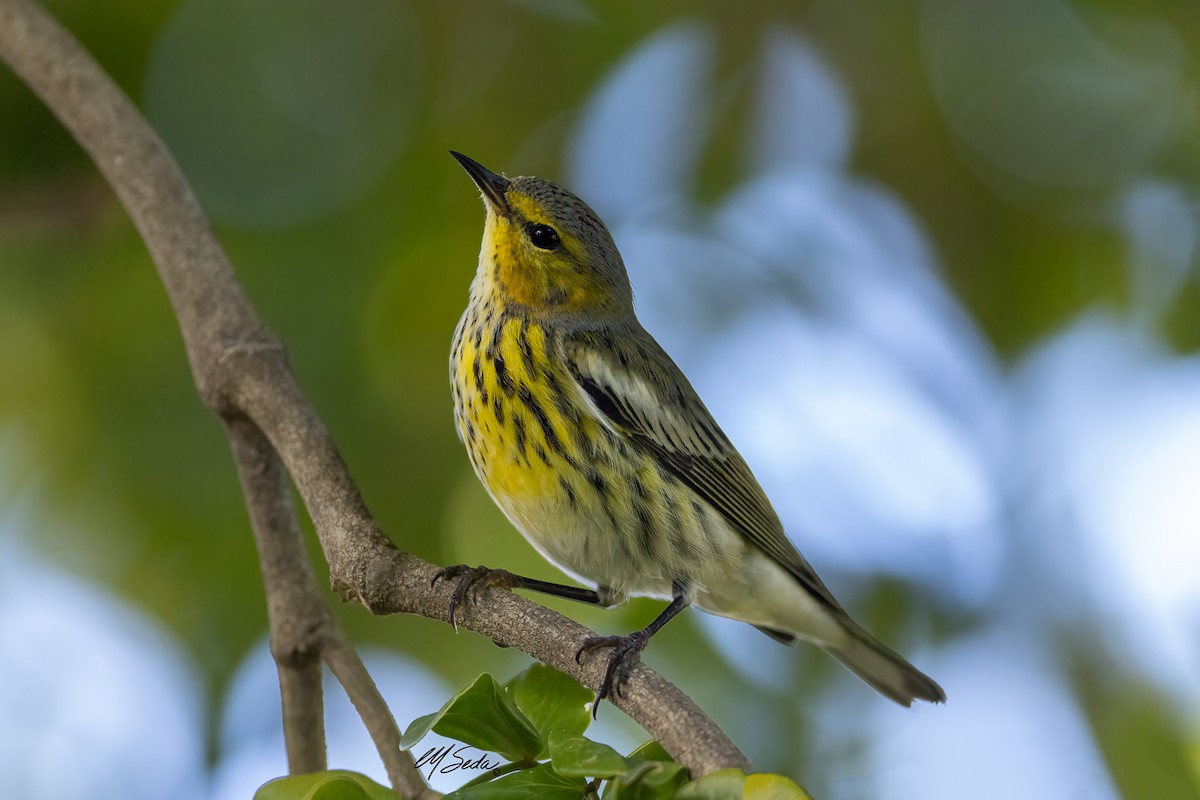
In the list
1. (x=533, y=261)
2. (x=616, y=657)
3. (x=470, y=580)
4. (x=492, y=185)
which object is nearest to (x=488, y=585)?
(x=470, y=580)

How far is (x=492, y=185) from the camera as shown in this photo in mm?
3107

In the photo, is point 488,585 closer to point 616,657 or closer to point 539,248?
point 616,657

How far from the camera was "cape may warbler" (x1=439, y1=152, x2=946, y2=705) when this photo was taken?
2.74m

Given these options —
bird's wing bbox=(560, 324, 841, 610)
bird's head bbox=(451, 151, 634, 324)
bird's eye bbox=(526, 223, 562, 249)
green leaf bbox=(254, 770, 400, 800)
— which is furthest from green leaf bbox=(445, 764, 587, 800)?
bird's eye bbox=(526, 223, 562, 249)

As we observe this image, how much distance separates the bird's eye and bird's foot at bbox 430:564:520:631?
0.97m

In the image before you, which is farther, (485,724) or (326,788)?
(485,724)

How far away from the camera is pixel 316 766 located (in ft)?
7.00

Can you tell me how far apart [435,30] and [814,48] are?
4.61 feet

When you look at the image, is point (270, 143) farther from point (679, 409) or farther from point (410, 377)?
point (679, 409)

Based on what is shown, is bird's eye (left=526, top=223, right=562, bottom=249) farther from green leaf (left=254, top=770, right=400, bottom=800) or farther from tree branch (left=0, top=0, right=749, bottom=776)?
green leaf (left=254, top=770, right=400, bottom=800)

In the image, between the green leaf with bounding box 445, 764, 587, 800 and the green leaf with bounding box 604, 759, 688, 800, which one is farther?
the green leaf with bounding box 445, 764, 587, 800

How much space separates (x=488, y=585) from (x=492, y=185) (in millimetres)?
1317

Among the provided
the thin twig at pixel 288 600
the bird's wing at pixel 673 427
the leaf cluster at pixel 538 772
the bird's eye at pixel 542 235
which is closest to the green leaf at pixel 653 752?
the leaf cluster at pixel 538 772

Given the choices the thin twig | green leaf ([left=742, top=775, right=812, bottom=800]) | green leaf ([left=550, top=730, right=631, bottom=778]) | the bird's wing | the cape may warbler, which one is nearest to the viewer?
green leaf ([left=742, top=775, right=812, bottom=800])
